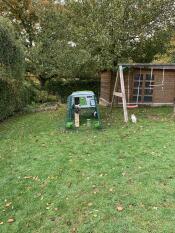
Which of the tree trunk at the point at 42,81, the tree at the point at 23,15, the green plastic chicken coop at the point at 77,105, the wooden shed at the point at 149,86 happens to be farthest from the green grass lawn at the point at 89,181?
the tree at the point at 23,15

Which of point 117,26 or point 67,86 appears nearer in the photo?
point 117,26

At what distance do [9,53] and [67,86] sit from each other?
847 cm

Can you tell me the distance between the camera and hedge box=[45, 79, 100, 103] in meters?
19.0

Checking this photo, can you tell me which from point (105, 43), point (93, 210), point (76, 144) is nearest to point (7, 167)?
point (76, 144)

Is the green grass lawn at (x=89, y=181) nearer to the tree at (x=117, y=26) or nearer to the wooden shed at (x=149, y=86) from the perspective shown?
the tree at (x=117, y=26)

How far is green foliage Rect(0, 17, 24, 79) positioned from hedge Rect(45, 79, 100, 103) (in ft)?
23.9

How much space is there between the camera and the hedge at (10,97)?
10.6m

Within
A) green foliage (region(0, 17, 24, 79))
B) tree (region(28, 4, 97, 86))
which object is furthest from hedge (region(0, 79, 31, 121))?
tree (region(28, 4, 97, 86))

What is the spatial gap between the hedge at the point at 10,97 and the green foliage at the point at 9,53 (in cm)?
37

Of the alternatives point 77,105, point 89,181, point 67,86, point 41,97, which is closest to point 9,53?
point 77,105

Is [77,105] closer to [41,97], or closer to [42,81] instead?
[41,97]

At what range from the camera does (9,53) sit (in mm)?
10625

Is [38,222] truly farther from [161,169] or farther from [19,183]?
[161,169]

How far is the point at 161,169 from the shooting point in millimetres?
5129
